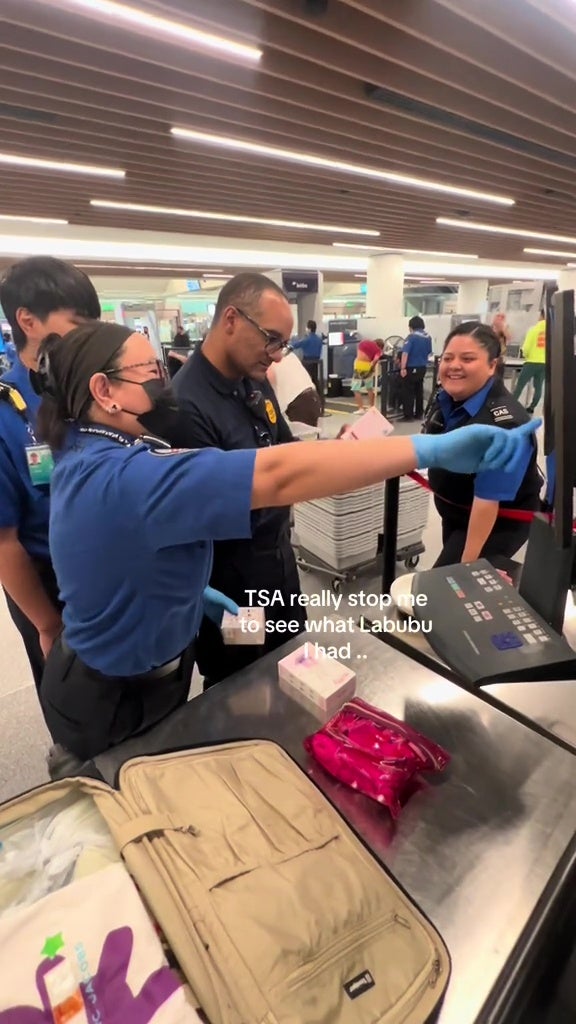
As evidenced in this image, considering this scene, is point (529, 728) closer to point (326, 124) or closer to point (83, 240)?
point (326, 124)

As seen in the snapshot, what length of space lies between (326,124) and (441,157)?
1763 millimetres

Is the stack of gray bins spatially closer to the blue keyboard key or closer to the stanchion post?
the stanchion post

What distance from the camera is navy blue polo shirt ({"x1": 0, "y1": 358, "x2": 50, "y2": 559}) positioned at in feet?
4.56

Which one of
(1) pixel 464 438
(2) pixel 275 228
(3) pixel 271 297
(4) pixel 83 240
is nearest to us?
(1) pixel 464 438

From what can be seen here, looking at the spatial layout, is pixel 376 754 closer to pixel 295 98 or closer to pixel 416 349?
pixel 295 98

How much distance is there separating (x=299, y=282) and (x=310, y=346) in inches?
72.1

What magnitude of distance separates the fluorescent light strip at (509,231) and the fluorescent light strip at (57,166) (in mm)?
5670

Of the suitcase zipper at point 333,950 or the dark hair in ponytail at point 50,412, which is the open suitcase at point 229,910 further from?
the dark hair in ponytail at point 50,412

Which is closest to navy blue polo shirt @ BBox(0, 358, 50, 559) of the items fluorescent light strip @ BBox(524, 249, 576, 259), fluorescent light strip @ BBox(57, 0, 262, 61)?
fluorescent light strip @ BBox(57, 0, 262, 61)

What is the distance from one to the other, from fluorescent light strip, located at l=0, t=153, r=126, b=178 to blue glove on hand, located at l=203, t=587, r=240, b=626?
583cm

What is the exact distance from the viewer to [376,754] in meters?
0.89

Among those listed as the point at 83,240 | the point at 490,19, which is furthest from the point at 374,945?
the point at 83,240

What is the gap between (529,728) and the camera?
100 centimetres

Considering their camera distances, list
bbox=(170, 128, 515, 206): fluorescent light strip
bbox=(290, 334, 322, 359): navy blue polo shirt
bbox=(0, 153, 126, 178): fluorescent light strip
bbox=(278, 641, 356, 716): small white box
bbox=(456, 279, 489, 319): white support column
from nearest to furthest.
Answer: bbox=(278, 641, 356, 716): small white box → bbox=(170, 128, 515, 206): fluorescent light strip → bbox=(0, 153, 126, 178): fluorescent light strip → bbox=(290, 334, 322, 359): navy blue polo shirt → bbox=(456, 279, 489, 319): white support column
